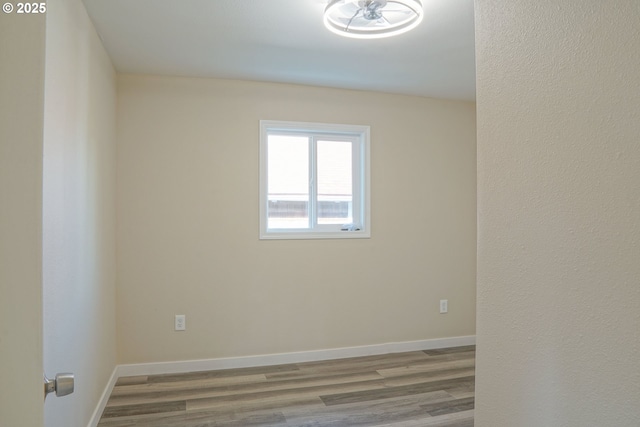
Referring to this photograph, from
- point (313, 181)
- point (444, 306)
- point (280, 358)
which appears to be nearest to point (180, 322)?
point (280, 358)

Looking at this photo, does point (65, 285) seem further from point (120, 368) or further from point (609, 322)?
point (609, 322)

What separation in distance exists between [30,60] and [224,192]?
2.63m

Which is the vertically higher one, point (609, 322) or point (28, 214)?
point (28, 214)

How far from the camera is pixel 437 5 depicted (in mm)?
2148

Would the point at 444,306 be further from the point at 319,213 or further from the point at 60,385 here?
the point at 60,385

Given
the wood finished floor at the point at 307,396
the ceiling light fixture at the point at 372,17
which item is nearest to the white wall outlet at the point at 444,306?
the wood finished floor at the point at 307,396

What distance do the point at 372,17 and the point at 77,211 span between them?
190 centimetres

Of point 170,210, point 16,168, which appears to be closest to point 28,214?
point 16,168

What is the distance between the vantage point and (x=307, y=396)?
110 inches

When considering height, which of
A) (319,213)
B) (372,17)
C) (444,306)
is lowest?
(444,306)

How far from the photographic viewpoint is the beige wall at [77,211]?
1600mm

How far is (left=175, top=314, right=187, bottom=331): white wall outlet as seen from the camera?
3230 millimetres

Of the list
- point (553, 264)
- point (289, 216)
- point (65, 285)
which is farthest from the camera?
point (289, 216)

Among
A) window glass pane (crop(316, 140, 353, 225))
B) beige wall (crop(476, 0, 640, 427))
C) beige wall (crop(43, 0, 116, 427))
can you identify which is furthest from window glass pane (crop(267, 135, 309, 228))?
beige wall (crop(476, 0, 640, 427))
